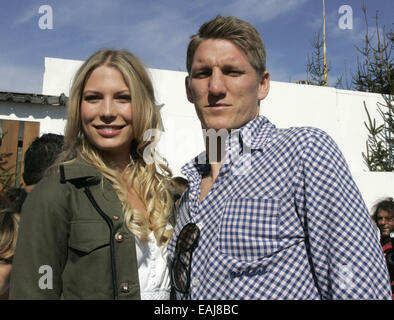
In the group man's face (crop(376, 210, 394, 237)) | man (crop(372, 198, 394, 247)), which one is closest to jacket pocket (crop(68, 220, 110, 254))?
man (crop(372, 198, 394, 247))

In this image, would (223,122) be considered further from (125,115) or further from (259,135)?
(125,115)

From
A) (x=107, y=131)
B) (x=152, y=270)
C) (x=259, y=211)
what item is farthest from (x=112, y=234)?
(x=259, y=211)

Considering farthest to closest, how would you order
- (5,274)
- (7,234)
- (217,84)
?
1. (7,234)
2. (5,274)
3. (217,84)

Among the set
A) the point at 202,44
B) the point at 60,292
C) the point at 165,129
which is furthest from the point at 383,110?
the point at 60,292

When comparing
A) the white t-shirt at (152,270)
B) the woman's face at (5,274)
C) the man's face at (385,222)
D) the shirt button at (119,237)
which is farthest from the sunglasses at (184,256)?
the man's face at (385,222)

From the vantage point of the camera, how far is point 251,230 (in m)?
1.36

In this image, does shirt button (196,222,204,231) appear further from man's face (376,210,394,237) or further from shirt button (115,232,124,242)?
man's face (376,210,394,237)

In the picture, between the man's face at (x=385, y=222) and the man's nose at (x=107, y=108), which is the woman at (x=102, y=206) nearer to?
the man's nose at (x=107, y=108)

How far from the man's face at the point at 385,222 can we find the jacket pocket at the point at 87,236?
479cm

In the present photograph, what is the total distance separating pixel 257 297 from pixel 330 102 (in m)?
8.82

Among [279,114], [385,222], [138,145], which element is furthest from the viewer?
[279,114]

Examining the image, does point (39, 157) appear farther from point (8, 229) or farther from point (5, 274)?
point (5, 274)

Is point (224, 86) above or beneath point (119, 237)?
above

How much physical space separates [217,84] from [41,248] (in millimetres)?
1033
